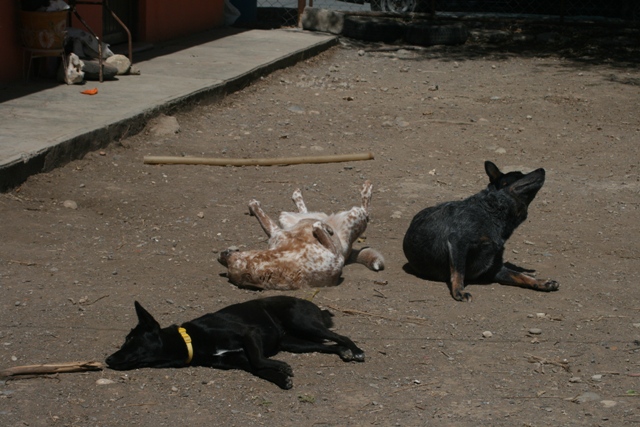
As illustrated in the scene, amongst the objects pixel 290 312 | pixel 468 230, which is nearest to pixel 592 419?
pixel 290 312

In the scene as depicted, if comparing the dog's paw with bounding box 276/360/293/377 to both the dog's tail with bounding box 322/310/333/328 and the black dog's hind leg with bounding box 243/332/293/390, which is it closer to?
the black dog's hind leg with bounding box 243/332/293/390

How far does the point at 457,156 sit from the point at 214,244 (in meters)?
3.69

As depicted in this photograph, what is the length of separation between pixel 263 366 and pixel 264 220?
2415 millimetres

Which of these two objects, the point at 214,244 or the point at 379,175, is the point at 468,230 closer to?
the point at 214,244

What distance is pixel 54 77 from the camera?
11.1 meters

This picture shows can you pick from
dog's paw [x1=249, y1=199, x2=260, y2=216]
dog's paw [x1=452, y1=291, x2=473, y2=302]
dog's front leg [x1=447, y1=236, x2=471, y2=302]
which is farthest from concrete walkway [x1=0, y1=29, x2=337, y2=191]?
dog's paw [x1=452, y1=291, x2=473, y2=302]

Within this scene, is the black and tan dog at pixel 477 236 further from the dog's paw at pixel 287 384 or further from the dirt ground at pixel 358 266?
the dog's paw at pixel 287 384

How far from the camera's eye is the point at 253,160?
9.13 metres

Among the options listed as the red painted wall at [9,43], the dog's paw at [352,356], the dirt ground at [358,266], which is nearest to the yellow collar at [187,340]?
the dirt ground at [358,266]

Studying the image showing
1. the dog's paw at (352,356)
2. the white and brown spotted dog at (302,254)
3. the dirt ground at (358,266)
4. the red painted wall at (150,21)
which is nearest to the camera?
the dirt ground at (358,266)

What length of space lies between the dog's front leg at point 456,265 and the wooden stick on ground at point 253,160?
3057 mm

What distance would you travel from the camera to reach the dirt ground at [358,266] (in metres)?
4.65

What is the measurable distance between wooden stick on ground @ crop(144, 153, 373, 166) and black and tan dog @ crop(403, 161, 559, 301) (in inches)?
106

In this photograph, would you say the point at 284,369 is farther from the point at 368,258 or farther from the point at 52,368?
the point at 368,258
